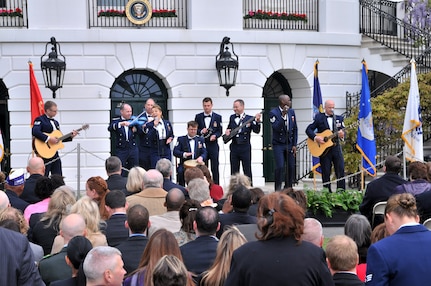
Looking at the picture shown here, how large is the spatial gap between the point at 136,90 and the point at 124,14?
2.06 m

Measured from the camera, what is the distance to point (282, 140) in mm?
16531

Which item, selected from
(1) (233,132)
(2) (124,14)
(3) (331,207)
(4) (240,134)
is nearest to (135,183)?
(3) (331,207)

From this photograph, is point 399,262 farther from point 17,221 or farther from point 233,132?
point 233,132

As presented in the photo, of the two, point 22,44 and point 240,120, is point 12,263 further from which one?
point 22,44

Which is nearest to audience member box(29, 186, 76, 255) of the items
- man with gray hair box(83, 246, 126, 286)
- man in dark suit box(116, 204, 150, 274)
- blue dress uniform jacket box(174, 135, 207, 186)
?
man in dark suit box(116, 204, 150, 274)

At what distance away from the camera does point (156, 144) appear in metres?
16.9

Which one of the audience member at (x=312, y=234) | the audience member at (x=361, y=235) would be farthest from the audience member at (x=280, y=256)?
the audience member at (x=361, y=235)

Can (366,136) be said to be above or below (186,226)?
above

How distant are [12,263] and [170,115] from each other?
1586 centimetres

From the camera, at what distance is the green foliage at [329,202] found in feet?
44.2

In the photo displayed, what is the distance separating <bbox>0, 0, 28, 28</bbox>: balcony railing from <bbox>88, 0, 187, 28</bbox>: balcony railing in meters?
1.71

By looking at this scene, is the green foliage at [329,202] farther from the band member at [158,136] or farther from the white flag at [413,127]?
the band member at [158,136]

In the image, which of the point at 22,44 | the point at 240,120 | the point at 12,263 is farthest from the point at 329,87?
the point at 12,263

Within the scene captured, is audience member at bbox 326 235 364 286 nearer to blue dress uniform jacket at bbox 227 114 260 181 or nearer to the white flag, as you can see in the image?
blue dress uniform jacket at bbox 227 114 260 181
